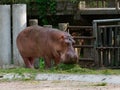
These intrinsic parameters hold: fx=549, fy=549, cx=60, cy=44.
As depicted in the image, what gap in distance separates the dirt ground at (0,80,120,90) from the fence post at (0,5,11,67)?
3815 mm

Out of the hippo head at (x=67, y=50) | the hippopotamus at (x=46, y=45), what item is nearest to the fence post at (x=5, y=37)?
the hippopotamus at (x=46, y=45)

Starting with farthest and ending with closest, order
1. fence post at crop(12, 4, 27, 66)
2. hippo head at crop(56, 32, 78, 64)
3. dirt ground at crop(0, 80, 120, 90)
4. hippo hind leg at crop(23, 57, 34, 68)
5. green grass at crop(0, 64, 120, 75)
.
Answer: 1. fence post at crop(12, 4, 27, 66)
2. hippo hind leg at crop(23, 57, 34, 68)
3. hippo head at crop(56, 32, 78, 64)
4. green grass at crop(0, 64, 120, 75)
5. dirt ground at crop(0, 80, 120, 90)

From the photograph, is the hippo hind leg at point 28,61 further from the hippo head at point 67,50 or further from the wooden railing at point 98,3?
the wooden railing at point 98,3

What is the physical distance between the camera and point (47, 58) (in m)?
12.7

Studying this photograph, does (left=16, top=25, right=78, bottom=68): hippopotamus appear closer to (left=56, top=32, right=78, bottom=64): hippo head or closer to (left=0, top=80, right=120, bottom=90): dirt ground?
(left=56, top=32, right=78, bottom=64): hippo head

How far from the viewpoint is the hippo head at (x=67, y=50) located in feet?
40.2

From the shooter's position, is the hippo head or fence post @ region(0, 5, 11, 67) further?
fence post @ region(0, 5, 11, 67)

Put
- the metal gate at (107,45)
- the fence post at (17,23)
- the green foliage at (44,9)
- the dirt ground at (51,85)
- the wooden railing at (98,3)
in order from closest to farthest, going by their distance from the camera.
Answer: the dirt ground at (51,85) → the fence post at (17,23) → the metal gate at (107,45) → the wooden railing at (98,3) → the green foliage at (44,9)

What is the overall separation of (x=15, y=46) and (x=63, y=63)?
246 centimetres

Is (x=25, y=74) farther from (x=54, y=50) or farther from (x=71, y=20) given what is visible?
(x=71, y=20)

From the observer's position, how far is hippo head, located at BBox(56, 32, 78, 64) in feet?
40.2

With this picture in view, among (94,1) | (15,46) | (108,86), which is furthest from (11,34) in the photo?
(94,1)

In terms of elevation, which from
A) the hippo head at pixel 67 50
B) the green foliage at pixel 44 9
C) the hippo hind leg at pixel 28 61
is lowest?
the hippo hind leg at pixel 28 61

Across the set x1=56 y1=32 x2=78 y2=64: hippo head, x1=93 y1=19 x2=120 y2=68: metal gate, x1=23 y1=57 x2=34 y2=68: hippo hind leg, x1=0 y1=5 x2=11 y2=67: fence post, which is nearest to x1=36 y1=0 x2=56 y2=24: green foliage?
x1=93 y1=19 x2=120 y2=68: metal gate
